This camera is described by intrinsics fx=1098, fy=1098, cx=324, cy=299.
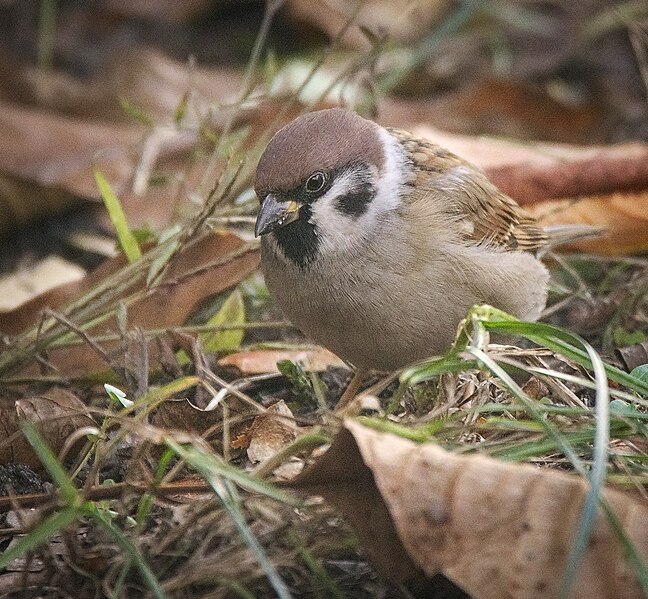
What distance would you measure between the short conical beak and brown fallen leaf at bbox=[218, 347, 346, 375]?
2.29 feet

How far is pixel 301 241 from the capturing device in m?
3.90

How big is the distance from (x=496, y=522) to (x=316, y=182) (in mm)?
1592

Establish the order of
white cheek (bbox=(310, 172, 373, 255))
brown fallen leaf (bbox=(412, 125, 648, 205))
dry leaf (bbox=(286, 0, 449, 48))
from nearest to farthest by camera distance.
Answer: white cheek (bbox=(310, 172, 373, 255)) < brown fallen leaf (bbox=(412, 125, 648, 205)) < dry leaf (bbox=(286, 0, 449, 48))

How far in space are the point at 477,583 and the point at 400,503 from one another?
257mm

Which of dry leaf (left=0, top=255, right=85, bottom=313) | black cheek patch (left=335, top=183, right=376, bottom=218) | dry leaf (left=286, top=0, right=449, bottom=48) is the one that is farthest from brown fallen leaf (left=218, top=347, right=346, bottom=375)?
dry leaf (left=286, top=0, right=449, bottom=48)

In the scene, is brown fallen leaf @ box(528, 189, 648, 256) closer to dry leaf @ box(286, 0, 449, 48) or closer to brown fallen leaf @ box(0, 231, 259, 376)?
brown fallen leaf @ box(0, 231, 259, 376)

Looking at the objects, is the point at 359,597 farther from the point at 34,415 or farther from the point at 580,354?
the point at 34,415

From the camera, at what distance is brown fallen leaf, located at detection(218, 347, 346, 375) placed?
4305 mm

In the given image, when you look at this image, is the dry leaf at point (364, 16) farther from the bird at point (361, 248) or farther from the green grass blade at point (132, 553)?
the green grass blade at point (132, 553)

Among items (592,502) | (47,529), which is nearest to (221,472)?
(47,529)

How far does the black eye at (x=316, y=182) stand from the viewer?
3.81 metres

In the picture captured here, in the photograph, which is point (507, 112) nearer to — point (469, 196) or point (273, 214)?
point (469, 196)

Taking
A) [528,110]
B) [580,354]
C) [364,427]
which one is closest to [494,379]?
[580,354]

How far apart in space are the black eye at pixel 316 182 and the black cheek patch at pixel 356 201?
108mm
